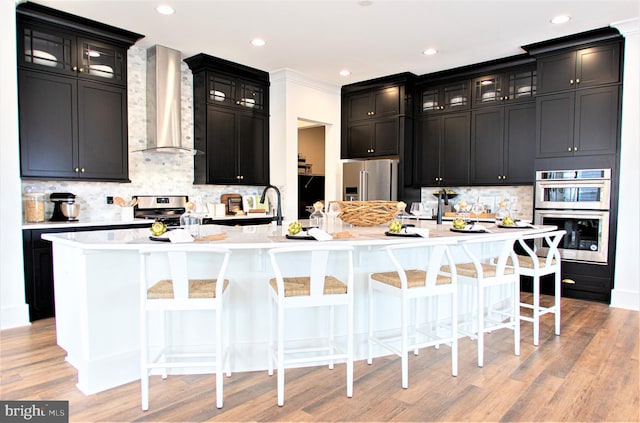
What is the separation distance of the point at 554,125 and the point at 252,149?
13.0 feet

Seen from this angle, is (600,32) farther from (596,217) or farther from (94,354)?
(94,354)

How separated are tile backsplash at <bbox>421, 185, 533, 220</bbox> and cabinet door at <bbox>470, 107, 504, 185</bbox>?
282mm

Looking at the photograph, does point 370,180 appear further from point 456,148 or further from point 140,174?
point 140,174

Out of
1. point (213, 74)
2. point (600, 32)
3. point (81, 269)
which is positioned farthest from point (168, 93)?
point (600, 32)

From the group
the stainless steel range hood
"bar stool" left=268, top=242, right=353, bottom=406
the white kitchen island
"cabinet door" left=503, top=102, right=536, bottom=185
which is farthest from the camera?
"cabinet door" left=503, top=102, right=536, bottom=185

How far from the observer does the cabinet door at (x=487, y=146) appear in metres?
5.64

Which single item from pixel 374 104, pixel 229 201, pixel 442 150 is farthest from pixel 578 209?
pixel 229 201

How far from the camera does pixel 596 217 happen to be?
4582 millimetres

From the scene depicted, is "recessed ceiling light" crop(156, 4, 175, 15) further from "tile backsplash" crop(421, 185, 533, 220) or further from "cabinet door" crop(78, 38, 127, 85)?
"tile backsplash" crop(421, 185, 533, 220)

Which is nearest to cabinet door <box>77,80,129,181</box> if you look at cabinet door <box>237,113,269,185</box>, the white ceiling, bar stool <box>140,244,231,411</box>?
the white ceiling

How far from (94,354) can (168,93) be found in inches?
135

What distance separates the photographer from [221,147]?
5613 millimetres

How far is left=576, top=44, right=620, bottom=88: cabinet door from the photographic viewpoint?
4.50m

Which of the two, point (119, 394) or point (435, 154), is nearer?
point (119, 394)
